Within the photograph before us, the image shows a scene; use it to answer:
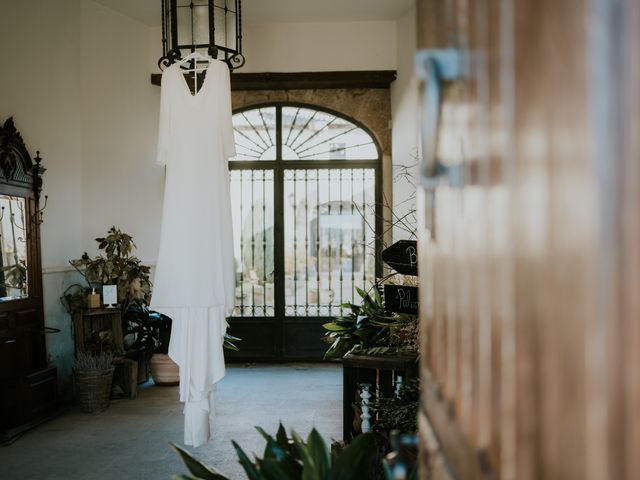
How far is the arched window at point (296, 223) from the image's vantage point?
7609 mm

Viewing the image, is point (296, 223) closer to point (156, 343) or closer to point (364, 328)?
point (156, 343)

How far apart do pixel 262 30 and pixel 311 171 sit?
1625 millimetres

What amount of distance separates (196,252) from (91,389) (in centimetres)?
231

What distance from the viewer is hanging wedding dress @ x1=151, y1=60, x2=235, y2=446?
387 centimetres

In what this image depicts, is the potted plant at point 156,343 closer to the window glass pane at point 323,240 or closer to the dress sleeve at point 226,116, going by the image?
the window glass pane at point 323,240

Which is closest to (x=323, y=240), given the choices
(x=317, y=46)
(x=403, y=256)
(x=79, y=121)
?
(x=317, y=46)

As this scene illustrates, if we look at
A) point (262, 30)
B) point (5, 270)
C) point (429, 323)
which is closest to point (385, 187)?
point (262, 30)

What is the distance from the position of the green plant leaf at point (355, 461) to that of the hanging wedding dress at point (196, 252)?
2179 millimetres

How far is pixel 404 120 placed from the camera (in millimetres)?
6914

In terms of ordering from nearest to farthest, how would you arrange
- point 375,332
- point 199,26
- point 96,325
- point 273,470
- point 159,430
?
1. point 273,470
2. point 375,332
3. point 159,430
4. point 199,26
5. point 96,325

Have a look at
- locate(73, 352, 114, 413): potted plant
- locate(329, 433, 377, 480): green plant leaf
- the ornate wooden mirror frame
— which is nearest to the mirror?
the ornate wooden mirror frame

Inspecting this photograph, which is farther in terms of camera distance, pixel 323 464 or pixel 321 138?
pixel 321 138

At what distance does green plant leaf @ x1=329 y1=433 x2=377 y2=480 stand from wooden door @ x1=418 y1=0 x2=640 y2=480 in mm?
786

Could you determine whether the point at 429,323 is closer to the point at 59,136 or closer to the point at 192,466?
the point at 192,466
